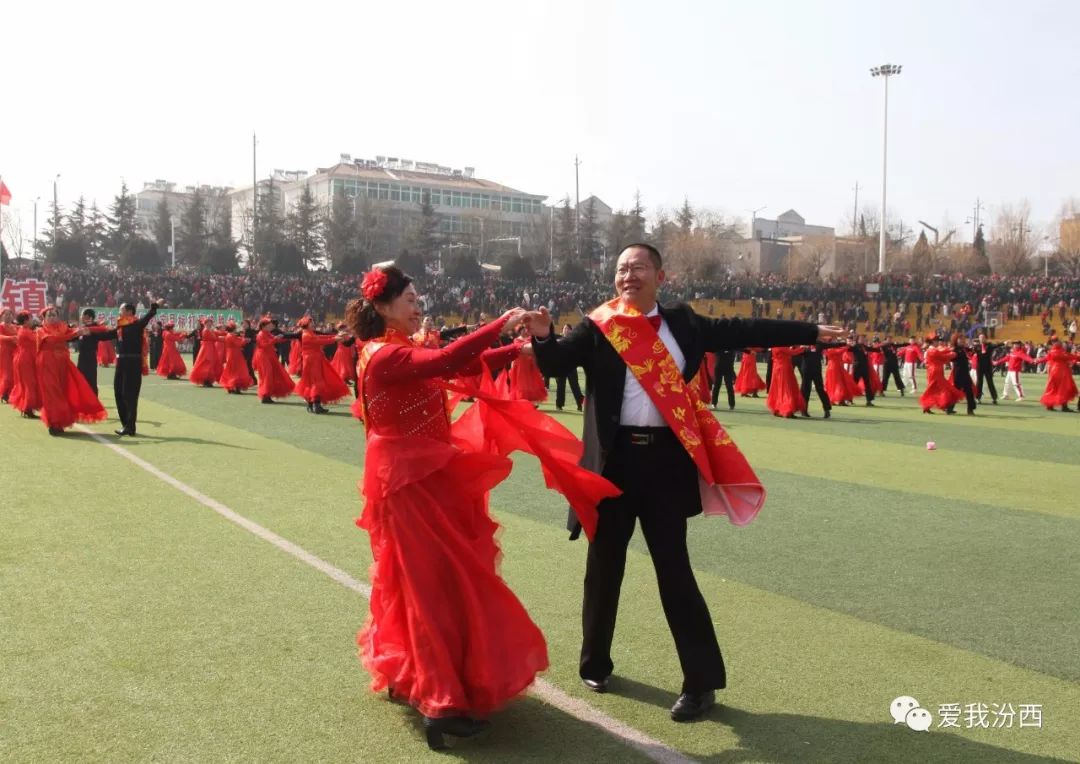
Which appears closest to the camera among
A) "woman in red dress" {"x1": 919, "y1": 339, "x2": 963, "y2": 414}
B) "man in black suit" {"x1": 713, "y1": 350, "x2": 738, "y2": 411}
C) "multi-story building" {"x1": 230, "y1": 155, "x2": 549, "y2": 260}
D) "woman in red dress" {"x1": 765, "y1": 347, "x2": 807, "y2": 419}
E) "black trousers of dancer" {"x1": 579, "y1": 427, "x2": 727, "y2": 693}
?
"black trousers of dancer" {"x1": 579, "y1": 427, "x2": 727, "y2": 693}

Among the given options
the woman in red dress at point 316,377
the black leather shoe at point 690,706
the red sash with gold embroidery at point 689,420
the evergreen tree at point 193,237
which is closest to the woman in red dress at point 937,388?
the woman in red dress at point 316,377

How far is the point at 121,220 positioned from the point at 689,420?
82888mm

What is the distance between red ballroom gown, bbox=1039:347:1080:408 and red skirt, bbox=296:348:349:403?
15499mm

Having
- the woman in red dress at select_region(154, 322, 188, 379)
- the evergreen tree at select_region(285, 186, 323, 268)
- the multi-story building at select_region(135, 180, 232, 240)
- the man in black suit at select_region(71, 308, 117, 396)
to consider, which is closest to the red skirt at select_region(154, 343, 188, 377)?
the woman in red dress at select_region(154, 322, 188, 379)

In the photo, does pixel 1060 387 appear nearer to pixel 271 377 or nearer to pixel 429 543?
pixel 271 377

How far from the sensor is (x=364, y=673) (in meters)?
5.07

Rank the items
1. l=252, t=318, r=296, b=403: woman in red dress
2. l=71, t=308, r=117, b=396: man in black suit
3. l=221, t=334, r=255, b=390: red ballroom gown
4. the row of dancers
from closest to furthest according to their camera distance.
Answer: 1. l=71, t=308, r=117, b=396: man in black suit
2. the row of dancers
3. l=252, t=318, r=296, b=403: woman in red dress
4. l=221, t=334, r=255, b=390: red ballroom gown

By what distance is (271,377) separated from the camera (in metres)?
22.3

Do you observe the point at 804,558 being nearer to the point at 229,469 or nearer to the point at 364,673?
the point at 364,673

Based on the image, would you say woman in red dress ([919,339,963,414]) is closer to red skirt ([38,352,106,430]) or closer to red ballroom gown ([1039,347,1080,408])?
red ballroom gown ([1039,347,1080,408])

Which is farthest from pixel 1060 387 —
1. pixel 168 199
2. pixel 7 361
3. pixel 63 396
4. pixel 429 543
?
pixel 168 199

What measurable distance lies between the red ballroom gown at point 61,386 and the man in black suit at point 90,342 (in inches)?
10.8

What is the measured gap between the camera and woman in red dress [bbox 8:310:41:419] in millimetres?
16750

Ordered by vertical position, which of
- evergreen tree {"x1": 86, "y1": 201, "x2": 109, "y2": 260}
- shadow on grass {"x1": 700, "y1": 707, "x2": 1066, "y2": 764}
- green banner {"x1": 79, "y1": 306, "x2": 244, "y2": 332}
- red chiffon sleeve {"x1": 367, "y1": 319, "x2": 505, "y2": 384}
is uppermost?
evergreen tree {"x1": 86, "y1": 201, "x2": 109, "y2": 260}
